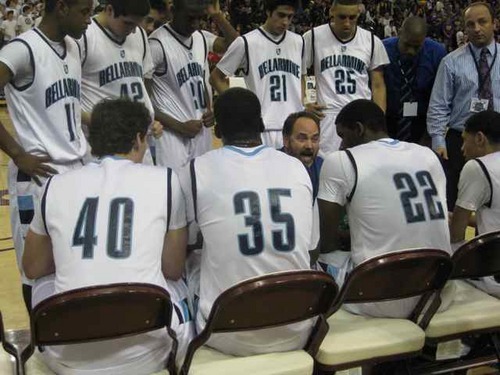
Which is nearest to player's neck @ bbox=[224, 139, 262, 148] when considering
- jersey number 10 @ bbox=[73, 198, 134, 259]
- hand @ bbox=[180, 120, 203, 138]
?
jersey number 10 @ bbox=[73, 198, 134, 259]

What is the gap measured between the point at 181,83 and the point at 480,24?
217 cm

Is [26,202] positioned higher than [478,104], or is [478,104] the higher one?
[478,104]

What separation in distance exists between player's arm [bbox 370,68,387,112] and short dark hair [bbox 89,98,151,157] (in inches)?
119

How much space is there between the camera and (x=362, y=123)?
315 centimetres

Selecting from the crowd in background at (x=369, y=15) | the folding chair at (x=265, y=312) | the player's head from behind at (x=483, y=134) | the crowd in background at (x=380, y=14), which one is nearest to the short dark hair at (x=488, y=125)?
the player's head from behind at (x=483, y=134)

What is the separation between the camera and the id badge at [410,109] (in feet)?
17.5

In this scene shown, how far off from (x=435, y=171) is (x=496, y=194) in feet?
1.23

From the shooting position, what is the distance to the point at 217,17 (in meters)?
4.91

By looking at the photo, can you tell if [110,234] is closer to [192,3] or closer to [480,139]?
[480,139]

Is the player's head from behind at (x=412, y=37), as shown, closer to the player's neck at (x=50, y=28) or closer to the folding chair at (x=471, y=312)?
the folding chair at (x=471, y=312)

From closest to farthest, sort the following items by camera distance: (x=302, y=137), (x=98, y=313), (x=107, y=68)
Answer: (x=98, y=313)
(x=302, y=137)
(x=107, y=68)

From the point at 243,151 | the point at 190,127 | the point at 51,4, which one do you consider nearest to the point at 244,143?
the point at 243,151

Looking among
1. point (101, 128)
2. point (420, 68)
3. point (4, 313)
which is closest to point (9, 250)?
point (4, 313)

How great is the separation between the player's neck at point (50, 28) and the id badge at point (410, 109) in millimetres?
2900
